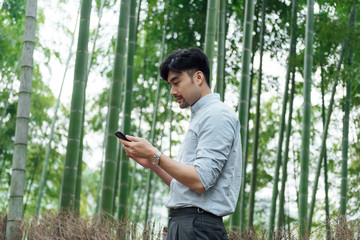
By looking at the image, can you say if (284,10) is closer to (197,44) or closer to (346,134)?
(197,44)

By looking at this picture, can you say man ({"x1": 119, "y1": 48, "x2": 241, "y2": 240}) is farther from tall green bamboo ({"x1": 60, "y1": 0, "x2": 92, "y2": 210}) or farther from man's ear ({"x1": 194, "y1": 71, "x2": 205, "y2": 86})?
tall green bamboo ({"x1": 60, "y1": 0, "x2": 92, "y2": 210})

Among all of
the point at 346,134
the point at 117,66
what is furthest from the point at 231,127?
the point at 346,134

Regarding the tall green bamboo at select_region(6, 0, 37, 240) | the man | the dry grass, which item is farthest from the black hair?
the tall green bamboo at select_region(6, 0, 37, 240)

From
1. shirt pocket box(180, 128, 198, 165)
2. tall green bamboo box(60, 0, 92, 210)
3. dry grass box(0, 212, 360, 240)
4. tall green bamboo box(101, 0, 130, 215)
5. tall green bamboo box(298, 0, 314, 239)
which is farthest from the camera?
tall green bamboo box(298, 0, 314, 239)

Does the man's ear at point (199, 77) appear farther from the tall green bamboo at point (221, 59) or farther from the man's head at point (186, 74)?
the tall green bamboo at point (221, 59)

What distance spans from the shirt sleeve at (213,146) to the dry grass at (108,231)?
47.8 inches

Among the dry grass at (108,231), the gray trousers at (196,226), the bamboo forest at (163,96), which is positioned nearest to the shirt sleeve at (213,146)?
the gray trousers at (196,226)

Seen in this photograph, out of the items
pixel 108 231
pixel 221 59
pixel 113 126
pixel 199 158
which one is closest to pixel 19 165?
pixel 113 126

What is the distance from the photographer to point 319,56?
6832 mm

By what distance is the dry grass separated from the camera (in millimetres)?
2686

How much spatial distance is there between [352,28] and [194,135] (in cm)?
528

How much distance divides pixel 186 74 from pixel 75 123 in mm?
2403

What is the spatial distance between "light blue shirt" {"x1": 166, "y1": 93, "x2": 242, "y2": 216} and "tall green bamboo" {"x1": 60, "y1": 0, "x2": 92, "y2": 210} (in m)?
2.39

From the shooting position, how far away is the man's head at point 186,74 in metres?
1.67
